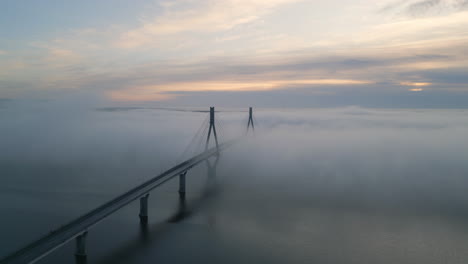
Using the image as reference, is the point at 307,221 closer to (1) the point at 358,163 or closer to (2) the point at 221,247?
(2) the point at 221,247

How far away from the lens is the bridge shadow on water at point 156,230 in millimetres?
20272

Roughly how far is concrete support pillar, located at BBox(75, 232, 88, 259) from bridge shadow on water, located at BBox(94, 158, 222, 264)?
12.0 inches

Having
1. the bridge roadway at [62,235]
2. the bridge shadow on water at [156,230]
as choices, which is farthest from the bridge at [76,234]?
the bridge shadow on water at [156,230]

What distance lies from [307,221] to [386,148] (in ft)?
205

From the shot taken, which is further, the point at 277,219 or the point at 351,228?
the point at 277,219

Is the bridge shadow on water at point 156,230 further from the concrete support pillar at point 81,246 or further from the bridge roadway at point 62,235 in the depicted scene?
the bridge roadway at point 62,235

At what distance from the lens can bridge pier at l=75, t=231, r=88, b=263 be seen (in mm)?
18836

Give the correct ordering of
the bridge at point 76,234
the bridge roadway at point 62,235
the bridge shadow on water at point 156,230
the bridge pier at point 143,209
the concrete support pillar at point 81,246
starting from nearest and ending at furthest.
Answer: the bridge roadway at point 62,235, the bridge at point 76,234, the concrete support pillar at point 81,246, the bridge shadow on water at point 156,230, the bridge pier at point 143,209

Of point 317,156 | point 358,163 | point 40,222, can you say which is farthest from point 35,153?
point 358,163

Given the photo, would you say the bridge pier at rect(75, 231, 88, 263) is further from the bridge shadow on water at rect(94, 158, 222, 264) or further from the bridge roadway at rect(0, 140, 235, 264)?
the bridge roadway at rect(0, 140, 235, 264)

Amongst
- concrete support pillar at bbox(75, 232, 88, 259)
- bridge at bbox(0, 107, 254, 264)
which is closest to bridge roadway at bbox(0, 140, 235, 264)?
bridge at bbox(0, 107, 254, 264)

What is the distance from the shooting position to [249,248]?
71.6 feet

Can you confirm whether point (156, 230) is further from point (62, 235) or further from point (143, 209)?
point (62, 235)

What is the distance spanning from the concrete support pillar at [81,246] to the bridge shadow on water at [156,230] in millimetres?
306
